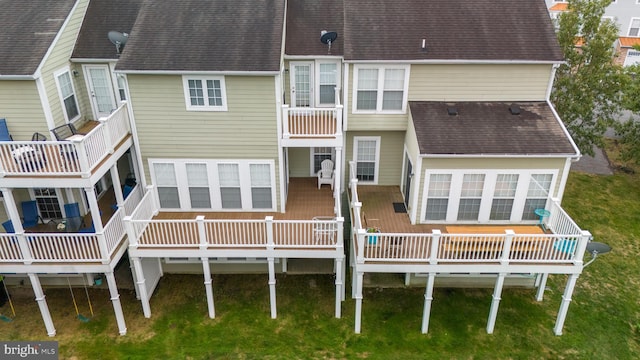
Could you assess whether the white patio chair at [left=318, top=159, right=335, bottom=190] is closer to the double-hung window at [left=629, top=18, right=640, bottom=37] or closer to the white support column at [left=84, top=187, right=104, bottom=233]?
the white support column at [left=84, top=187, right=104, bottom=233]

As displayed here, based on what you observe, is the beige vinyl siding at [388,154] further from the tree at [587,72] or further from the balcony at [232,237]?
the tree at [587,72]

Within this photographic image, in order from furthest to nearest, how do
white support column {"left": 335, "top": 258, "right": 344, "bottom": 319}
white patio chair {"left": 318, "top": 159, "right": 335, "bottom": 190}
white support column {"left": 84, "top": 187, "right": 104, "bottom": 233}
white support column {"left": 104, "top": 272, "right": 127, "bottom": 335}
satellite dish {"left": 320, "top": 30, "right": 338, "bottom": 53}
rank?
white patio chair {"left": 318, "top": 159, "right": 335, "bottom": 190} → satellite dish {"left": 320, "top": 30, "right": 338, "bottom": 53} → white support column {"left": 335, "top": 258, "right": 344, "bottom": 319} → white support column {"left": 104, "top": 272, "right": 127, "bottom": 335} → white support column {"left": 84, "top": 187, "right": 104, "bottom": 233}

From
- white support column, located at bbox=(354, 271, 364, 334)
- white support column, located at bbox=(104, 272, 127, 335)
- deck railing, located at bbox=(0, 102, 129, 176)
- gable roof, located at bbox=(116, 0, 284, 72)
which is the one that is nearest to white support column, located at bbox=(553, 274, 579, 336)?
white support column, located at bbox=(354, 271, 364, 334)

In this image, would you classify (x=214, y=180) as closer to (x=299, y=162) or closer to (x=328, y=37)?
(x=299, y=162)

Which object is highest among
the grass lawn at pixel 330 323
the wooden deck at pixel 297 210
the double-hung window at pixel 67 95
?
the double-hung window at pixel 67 95

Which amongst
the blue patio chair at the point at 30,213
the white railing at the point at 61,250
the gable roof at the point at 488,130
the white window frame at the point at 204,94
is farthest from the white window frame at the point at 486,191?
the blue patio chair at the point at 30,213

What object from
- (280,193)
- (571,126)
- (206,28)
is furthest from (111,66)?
(571,126)

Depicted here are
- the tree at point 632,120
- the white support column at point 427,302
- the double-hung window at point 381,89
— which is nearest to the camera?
the white support column at point 427,302

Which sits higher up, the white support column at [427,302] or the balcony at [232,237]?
the balcony at [232,237]
